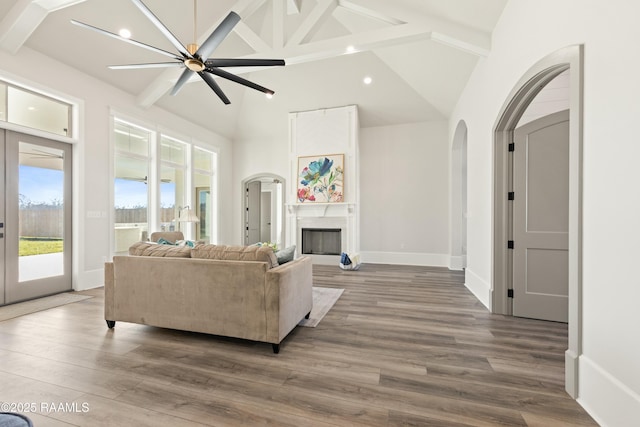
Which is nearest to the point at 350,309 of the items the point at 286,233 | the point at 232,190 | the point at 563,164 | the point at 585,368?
the point at 585,368

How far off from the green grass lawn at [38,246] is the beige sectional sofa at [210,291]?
2260 millimetres

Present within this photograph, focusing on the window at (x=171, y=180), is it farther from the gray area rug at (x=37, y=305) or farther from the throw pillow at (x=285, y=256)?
the throw pillow at (x=285, y=256)

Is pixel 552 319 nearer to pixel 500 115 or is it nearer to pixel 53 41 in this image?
pixel 500 115

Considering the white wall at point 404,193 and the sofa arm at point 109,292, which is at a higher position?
the white wall at point 404,193

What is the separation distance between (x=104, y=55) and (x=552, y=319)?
23.2ft

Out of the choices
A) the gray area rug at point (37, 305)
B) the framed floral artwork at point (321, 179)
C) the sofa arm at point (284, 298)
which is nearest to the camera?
the sofa arm at point (284, 298)

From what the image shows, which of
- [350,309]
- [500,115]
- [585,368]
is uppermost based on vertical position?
[500,115]

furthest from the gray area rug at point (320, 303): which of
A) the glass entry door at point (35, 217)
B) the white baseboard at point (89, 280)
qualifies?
the glass entry door at point (35, 217)

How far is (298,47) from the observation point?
438 cm

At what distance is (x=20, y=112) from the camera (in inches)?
150

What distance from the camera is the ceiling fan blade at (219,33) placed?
2380mm

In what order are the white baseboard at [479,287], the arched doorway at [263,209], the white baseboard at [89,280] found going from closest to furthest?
the white baseboard at [479,287] < the white baseboard at [89,280] < the arched doorway at [263,209]

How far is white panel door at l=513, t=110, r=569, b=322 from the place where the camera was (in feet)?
9.88

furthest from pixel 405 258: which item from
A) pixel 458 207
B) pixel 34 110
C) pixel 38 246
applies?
pixel 34 110
